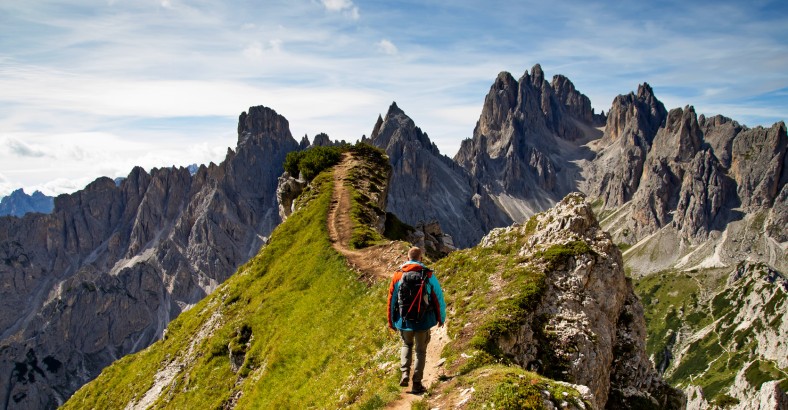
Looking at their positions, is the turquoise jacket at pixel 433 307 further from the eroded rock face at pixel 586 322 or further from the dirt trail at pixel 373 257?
the eroded rock face at pixel 586 322

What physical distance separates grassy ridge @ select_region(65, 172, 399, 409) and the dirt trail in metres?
0.75

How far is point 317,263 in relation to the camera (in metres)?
42.5

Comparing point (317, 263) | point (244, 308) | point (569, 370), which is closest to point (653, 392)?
point (569, 370)

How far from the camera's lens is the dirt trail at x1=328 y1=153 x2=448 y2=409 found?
1925cm

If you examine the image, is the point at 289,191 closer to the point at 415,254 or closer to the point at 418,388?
the point at 415,254

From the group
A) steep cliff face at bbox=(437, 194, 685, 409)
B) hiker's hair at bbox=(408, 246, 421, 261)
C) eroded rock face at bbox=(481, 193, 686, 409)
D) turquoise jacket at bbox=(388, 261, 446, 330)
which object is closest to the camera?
turquoise jacket at bbox=(388, 261, 446, 330)

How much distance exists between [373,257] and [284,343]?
35.4ft

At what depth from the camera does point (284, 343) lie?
3198cm

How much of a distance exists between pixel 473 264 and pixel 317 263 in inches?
697

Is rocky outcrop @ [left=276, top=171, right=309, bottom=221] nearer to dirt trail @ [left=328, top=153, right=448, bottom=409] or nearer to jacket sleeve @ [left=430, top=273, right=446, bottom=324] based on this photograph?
dirt trail @ [left=328, top=153, right=448, bottom=409]

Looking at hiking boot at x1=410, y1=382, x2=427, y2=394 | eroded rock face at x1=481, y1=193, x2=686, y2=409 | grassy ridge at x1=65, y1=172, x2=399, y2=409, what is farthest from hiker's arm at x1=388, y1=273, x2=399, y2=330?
eroded rock face at x1=481, y1=193, x2=686, y2=409

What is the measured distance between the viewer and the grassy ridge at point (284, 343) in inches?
946

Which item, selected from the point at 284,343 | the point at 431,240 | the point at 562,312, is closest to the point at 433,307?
the point at 562,312

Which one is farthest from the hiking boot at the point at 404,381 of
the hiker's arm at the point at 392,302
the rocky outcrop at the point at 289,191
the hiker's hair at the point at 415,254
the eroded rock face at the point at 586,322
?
the rocky outcrop at the point at 289,191
